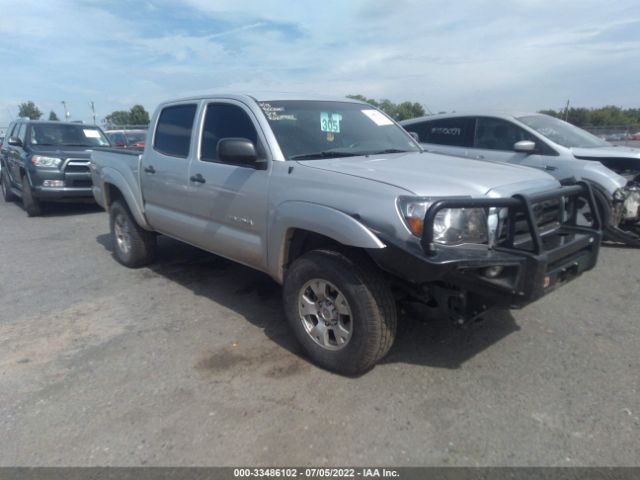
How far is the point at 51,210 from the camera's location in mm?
10734

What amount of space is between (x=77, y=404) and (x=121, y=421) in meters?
0.40

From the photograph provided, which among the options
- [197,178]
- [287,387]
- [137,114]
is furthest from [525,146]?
[137,114]

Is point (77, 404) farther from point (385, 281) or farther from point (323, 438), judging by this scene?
point (385, 281)

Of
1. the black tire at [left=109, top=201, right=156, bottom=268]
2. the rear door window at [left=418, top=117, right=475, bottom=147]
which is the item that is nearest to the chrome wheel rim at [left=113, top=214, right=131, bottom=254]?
the black tire at [left=109, top=201, right=156, bottom=268]

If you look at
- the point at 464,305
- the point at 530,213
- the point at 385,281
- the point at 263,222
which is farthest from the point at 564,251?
the point at 263,222

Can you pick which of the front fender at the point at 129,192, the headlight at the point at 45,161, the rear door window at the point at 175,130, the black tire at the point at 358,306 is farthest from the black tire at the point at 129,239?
the headlight at the point at 45,161

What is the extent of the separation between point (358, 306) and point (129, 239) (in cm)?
373

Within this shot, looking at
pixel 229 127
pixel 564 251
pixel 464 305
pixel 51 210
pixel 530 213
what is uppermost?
pixel 229 127

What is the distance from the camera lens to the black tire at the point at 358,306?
3.12 meters

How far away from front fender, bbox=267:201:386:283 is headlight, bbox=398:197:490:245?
23cm

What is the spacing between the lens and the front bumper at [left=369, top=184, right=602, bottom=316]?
2771mm

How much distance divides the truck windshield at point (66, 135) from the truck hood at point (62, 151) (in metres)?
0.29

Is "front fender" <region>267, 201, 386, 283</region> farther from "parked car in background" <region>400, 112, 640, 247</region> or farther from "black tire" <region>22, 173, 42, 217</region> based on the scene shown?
"black tire" <region>22, 173, 42, 217</region>

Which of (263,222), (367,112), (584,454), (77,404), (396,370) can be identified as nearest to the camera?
(584,454)
